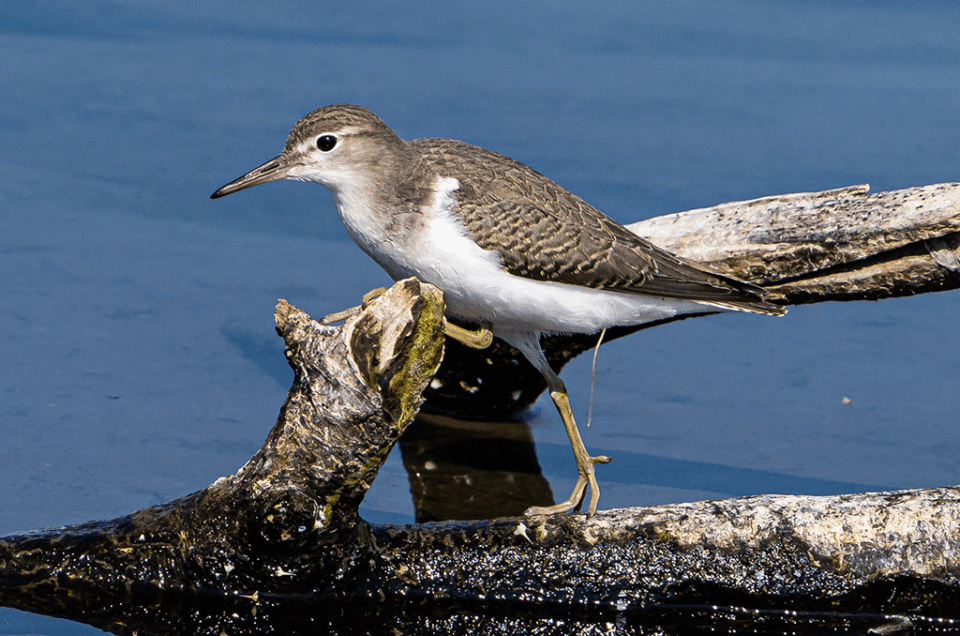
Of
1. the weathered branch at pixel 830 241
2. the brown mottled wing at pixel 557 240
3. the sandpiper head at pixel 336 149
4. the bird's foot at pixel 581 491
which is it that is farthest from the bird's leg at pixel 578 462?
the sandpiper head at pixel 336 149

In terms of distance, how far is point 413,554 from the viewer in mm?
5941

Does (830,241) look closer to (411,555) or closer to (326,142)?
(326,142)

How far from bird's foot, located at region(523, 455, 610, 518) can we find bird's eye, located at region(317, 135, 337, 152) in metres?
2.22

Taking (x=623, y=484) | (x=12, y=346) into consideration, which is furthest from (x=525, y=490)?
(x=12, y=346)

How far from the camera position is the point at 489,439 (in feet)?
27.1

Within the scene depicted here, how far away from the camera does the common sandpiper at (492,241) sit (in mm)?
6746

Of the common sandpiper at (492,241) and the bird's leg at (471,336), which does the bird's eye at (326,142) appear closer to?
the common sandpiper at (492,241)

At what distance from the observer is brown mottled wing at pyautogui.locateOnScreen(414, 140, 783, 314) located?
6.86m

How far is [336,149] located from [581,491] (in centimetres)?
231

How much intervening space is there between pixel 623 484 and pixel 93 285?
3.99 m

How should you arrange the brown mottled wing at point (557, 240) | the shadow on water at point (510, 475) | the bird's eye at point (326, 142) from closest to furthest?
the brown mottled wing at point (557, 240), the bird's eye at point (326, 142), the shadow on water at point (510, 475)

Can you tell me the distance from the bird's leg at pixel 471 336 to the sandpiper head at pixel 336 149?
0.93m

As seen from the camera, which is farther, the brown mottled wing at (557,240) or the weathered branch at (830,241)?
the weathered branch at (830,241)

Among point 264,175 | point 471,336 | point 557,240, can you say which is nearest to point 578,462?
point 471,336
